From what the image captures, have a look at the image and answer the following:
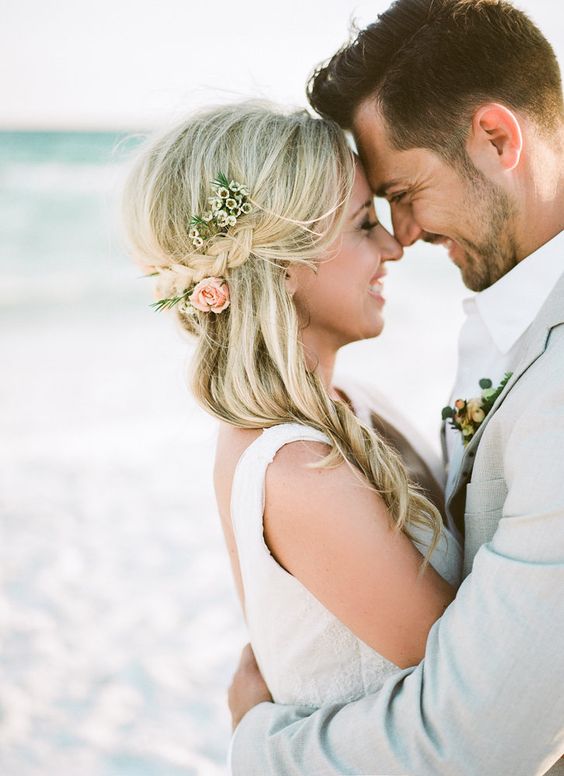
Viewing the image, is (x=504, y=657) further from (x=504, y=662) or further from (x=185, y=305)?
(x=185, y=305)

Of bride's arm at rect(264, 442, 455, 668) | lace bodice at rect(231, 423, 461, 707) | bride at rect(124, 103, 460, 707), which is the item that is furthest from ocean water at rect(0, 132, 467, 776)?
bride's arm at rect(264, 442, 455, 668)

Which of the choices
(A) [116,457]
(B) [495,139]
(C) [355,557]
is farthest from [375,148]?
(A) [116,457]

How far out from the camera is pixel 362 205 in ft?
9.05

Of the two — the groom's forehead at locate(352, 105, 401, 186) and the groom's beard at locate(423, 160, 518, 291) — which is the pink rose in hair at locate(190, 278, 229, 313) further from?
the groom's beard at locate(423, 160, 518, 291)

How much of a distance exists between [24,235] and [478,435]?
55.2 ft

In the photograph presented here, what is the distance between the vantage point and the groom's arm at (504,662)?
1.75 m

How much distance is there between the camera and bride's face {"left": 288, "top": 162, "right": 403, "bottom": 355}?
2.68 meters

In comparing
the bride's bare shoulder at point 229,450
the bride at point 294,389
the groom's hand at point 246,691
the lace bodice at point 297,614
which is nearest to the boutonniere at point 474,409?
the bride at point 294,389

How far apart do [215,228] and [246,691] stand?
1.47m

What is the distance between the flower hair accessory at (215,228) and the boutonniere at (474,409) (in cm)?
80

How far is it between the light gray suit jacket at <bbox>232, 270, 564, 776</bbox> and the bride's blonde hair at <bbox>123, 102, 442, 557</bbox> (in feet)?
1.60

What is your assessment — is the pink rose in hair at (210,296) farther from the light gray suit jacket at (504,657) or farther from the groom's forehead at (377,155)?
the light gray suit jacket at (504,657)

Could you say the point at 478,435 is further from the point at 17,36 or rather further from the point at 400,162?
the point at 17,36

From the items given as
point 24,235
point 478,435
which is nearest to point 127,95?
point 24,235
